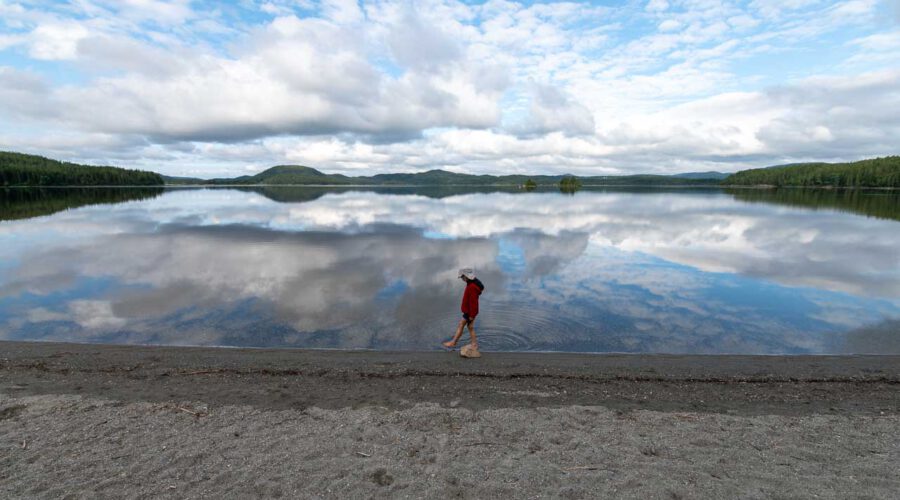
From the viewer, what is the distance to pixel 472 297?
11.8m

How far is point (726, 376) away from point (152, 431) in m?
11.7

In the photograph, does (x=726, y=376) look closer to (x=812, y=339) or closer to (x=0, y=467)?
(x=812, y=339)

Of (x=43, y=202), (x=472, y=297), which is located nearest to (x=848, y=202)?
(x=472, y=297)

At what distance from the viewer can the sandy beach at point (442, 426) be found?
6.45 meters

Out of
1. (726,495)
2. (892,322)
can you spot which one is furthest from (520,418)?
(892,322)

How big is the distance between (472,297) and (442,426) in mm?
4191

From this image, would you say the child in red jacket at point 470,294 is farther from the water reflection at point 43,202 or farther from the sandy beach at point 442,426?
the water reflection at point 43,202

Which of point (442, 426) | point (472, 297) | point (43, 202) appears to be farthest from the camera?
point (43, 202)

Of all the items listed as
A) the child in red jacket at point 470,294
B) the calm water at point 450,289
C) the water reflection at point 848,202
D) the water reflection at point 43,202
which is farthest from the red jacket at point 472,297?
the water reflection at point 848,202

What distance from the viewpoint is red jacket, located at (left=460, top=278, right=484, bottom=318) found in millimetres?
11797

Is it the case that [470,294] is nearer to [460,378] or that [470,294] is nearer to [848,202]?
[460,378]

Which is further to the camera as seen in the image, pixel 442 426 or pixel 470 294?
pixel 470 294

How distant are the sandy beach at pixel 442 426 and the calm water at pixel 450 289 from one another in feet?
8.71

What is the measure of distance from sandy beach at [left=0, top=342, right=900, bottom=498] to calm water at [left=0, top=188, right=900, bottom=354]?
8.71ft
